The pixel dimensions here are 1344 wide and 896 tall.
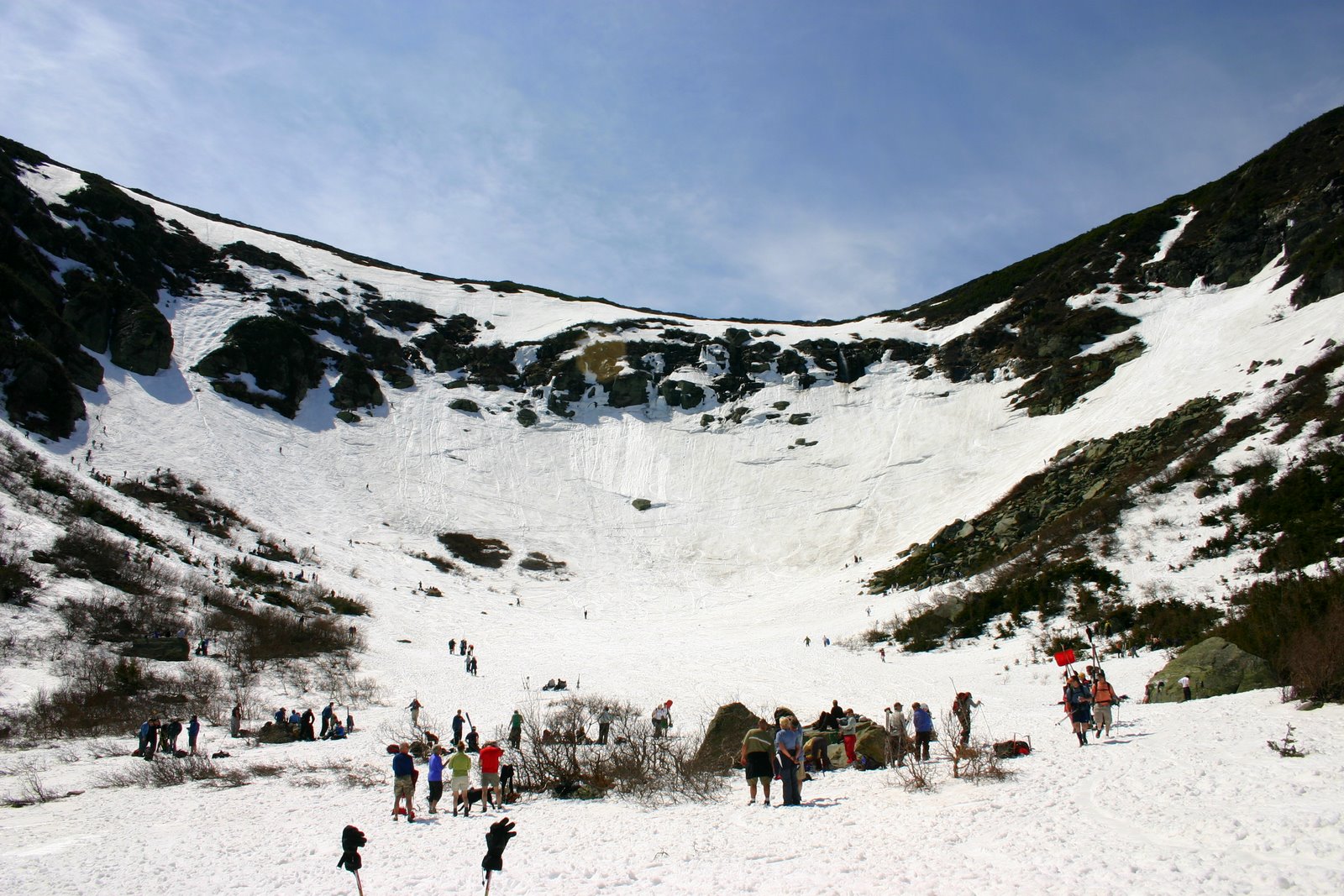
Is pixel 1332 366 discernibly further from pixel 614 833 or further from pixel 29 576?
pixel 29 576

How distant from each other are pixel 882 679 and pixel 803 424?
43.5 m

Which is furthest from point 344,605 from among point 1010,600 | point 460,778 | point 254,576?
point 1010,600

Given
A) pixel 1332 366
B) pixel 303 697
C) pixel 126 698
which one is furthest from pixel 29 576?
pixel 1332 366

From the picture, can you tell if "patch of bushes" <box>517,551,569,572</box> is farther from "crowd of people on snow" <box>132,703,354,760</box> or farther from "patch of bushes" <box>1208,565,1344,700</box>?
"patch of bushes" <box>1208,565,1344,700</box>

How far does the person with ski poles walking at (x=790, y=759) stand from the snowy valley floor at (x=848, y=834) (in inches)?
9.9

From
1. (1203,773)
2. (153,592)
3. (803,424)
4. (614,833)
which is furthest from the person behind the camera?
(803,424)

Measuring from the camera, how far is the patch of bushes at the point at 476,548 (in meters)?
48.5

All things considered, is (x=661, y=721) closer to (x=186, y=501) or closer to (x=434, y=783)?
(x=434, y=783)

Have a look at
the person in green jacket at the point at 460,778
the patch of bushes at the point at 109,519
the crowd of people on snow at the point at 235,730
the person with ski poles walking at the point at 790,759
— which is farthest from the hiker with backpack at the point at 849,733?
the patch of bushes at the point at 109,519

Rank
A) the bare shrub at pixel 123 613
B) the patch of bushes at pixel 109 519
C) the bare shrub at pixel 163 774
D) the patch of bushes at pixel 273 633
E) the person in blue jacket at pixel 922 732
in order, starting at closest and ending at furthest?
1. the person in blue jacket at pixel 922 732
2. the bare shrub at pixel 163 774
3. the bare shrub at pixel 123 613
4. the patch of bushes at pixel 273 633
5. the patch of bushes at pixel 109 519

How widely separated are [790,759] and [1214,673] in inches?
389

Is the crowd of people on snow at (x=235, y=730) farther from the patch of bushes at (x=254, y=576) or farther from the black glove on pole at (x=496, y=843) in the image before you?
the black glove on pole at (x=496, y=843)

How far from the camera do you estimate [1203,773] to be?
8.87m

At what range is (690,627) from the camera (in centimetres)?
3775
